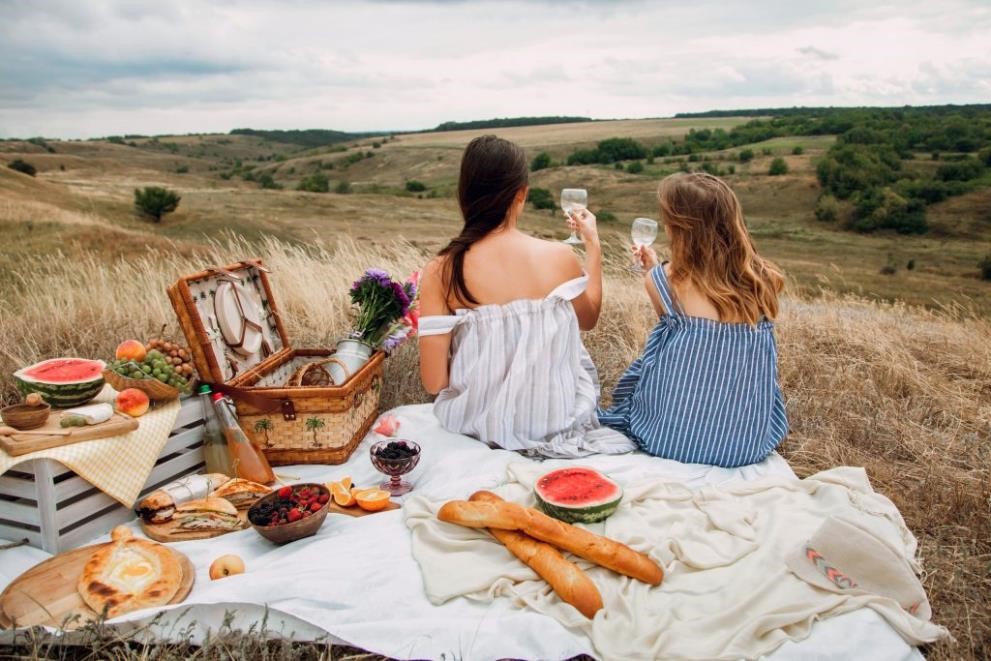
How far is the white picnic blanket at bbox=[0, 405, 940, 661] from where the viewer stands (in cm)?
240

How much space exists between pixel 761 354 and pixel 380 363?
2.53 metres

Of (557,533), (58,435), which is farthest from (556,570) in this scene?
(58,435)

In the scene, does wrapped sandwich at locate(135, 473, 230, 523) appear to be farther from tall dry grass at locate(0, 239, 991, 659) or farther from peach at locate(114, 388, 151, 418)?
tall dry grass at locate(0, 239, 991, 659)

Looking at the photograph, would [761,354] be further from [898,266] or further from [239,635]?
[898,266]

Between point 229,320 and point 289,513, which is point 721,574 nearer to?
point 289,513

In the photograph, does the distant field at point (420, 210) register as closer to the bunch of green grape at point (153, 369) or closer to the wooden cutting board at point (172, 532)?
the bunch of green grape at point (153, 369)

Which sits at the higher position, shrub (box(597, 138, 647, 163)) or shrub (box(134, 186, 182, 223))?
shrub (box(597, 138, 647, 163))

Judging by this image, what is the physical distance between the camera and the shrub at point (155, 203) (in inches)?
1098

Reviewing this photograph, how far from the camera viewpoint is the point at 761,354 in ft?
12.9

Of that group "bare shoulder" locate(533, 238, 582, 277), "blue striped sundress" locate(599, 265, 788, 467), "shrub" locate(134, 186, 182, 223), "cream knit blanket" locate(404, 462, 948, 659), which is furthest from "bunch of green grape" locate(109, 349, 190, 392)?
"shrub" locate(134, 186, 182, 223)

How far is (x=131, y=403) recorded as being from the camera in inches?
138

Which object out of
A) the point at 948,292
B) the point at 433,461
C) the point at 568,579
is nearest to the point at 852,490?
the point at 568,579

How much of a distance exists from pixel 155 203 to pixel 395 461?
28711 mm

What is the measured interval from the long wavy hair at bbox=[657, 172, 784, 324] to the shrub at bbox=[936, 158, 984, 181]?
219 feet
